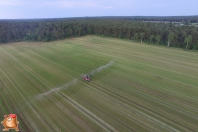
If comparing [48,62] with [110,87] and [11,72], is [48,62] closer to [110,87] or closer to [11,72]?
[11,72]

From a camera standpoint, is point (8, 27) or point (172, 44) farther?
point (8, 27)

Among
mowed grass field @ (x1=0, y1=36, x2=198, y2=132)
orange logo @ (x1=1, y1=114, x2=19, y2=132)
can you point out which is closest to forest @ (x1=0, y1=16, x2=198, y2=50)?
mowed grass field @ (x1=0, y1=36, x2=198, y2=132)

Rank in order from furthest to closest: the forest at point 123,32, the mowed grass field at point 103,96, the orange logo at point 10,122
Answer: the forest at point 123,32
the mowed grass field at point 103,96
the orange logo at point 10,122

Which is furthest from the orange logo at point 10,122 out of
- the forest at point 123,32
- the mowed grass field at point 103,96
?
the forest at point 123,32

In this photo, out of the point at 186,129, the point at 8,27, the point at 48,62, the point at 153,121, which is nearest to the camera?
the point at 186,129

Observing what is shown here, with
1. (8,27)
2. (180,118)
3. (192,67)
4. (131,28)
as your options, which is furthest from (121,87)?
(8,27)

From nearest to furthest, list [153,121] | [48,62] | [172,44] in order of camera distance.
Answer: [153,121]
[48,62]
[172,44]

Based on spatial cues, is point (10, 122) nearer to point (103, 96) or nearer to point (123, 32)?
point (103, 96)

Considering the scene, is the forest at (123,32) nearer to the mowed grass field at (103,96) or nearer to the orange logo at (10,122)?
the mowed grass field at (103,96)

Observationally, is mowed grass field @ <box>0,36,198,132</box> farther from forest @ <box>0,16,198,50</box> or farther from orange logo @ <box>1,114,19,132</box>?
forest @ <box>0,16,198,50</box>
